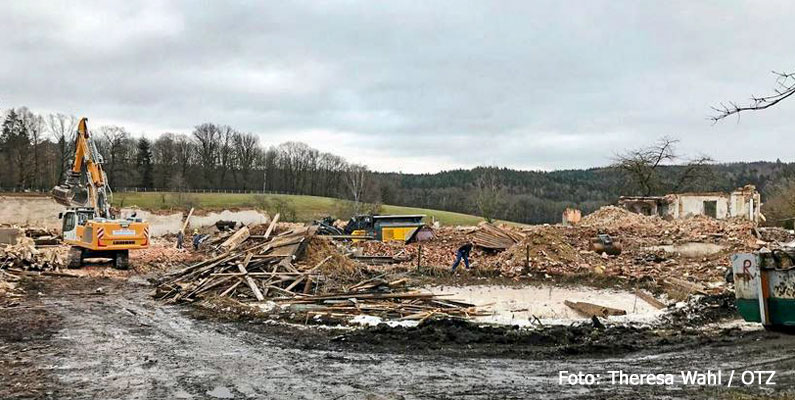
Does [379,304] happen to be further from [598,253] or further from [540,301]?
[598,253]

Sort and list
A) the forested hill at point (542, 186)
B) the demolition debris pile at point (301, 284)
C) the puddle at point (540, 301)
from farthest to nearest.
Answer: the forested hill at point (542, 186) → the demolition debris pile at point (301, 284) → the puddle at point (540, 301)

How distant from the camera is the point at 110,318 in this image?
492 inches

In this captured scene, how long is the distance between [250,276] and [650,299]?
394 inches

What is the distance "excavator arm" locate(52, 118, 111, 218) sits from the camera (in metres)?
21.2

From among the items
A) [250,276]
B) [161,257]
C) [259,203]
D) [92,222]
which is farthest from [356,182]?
[250,276]

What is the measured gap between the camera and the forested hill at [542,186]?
58.2 metres

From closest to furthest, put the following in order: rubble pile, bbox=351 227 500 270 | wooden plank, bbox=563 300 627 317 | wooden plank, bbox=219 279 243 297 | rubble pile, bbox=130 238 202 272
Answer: wooden plank, bbox=563 300 627 317 < wooden plank, bbox=219 279 243 297 < rubble pile, bbox=351 227 500 270 < rubble pile, bbox=130 238 202 272

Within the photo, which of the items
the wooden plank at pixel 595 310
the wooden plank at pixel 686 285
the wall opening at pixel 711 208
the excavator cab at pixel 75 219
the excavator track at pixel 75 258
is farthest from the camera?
the wall opening at pixel 711 208

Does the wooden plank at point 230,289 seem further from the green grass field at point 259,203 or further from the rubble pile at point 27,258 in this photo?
the green grass field at point 259,203

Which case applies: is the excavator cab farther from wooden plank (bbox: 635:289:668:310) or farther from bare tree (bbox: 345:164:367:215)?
bare tree (bbox: 345:164:367:215)

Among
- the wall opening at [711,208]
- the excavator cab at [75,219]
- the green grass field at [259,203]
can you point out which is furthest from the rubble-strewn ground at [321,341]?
the green grass field at [259,203]

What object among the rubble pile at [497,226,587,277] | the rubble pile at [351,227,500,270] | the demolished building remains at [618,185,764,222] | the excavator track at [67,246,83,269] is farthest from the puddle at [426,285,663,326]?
the demolished building remains at [618,185,764,222]

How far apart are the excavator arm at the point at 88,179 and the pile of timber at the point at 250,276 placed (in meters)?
5.80

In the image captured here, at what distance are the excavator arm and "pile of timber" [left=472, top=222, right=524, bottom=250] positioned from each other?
14.3m
